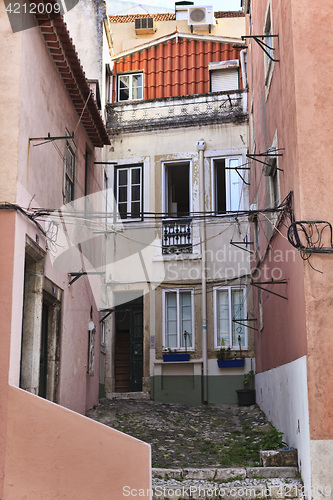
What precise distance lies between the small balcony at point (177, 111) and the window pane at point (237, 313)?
507cm

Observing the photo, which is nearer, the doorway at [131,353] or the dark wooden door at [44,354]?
the dark wooden door at [44,354]

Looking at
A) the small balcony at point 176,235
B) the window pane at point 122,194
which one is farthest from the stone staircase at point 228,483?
the window pane at point 122,194

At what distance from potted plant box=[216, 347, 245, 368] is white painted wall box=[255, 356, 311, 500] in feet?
9.44

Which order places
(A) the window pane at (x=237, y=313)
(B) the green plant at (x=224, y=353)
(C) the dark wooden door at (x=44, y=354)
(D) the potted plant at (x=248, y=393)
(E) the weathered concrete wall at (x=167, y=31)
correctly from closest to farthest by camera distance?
(C) the dark wooden door at (x=44, y=354), (D) the potted plant at (x=248, y=393), (B) the green plant at (x=224, y=353), (A) the window pane at (x=237, y=313), (E) the weathered concrete wall at (x=167, y=31)

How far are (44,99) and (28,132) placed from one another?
4.28 feet

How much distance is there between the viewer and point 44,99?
1164cm

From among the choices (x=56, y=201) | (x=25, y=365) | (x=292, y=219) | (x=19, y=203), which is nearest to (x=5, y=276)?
(x=19, y=203)

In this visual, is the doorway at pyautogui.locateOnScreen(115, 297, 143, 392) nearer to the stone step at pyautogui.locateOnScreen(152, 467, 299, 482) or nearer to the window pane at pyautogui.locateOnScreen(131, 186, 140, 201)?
the window pane at pyautogui.locateOnScreen(131, 186, 140, 201)

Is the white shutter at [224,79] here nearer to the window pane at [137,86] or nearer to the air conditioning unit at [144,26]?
the window pane at [137,86]

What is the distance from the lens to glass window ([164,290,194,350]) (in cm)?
1866

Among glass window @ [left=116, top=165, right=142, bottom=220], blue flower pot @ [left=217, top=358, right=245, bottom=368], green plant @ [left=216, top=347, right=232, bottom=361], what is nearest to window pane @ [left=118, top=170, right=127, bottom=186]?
glass window @ [left=116, top=165, right=142, bottom=220]

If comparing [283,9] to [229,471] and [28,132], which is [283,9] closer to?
[28,132]

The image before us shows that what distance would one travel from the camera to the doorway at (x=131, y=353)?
1961 centimetres

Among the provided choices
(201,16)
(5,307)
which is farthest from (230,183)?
(5,307)
